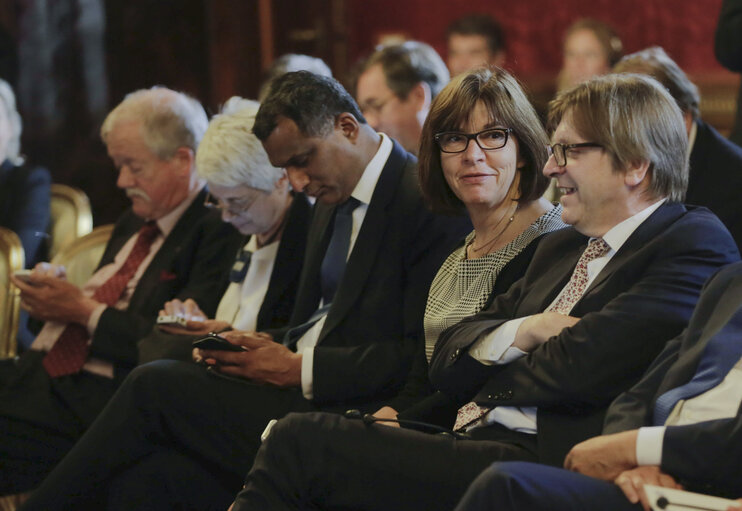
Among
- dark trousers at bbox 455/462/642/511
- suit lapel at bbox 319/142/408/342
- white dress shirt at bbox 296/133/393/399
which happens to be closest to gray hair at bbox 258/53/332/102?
white dress shirt at bbox 296/133/393/399

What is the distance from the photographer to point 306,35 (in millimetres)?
6637

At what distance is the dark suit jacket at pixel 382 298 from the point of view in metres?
2.76

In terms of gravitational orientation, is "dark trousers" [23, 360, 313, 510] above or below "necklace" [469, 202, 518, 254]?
below

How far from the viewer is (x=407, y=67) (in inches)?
167

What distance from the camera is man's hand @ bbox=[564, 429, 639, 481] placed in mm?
1897

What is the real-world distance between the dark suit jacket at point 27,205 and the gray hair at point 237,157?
1356mm

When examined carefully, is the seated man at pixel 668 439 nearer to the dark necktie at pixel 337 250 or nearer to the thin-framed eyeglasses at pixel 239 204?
the dark necktie at pixel 337 250

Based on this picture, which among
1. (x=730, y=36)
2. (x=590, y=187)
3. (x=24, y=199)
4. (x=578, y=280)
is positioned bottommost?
(x=24, y=199)

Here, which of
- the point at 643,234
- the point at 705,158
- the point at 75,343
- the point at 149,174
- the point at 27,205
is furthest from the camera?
the point at 27,205

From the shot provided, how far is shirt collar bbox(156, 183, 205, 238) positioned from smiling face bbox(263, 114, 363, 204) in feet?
3.02

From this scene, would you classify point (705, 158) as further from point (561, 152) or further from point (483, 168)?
point (561, 152)

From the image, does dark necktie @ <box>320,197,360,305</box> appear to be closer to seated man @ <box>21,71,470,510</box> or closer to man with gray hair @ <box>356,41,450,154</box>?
seated man @ <box>21,71,470,510</box>

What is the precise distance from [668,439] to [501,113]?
0.99 metres

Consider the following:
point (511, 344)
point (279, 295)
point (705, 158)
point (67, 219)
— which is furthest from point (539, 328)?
point (67, 219)
